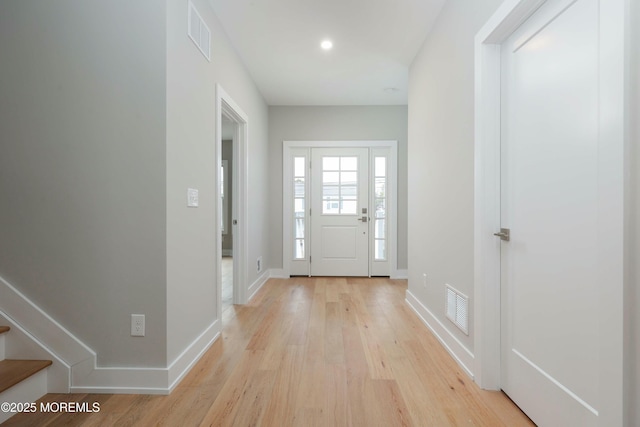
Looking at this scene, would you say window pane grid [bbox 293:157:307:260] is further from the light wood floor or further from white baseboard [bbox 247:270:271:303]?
the light wood floor

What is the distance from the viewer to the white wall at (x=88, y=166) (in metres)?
1.68

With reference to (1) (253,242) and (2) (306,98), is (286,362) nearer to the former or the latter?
(1) (253,242)

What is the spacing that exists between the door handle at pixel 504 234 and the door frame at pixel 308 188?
2821mm

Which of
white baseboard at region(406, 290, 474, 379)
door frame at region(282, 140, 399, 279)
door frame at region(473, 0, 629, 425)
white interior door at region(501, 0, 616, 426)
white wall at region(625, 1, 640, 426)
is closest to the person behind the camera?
white wall at region(625, 1, 640, 426)

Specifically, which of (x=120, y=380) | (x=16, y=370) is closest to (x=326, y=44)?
(x=120, y=380)

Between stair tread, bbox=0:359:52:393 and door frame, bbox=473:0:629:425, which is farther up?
door frame, bbox=473:0:629:425

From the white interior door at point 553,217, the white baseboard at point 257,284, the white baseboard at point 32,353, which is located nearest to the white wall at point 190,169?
the white baseboard at point 32,353

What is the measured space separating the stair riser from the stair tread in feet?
0.11

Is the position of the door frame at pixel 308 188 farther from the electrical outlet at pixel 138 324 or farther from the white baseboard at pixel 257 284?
the electrical outlet at pixel 138 324

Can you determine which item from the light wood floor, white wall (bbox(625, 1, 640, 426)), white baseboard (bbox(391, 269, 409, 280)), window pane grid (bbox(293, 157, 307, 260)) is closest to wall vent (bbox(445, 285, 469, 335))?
the light wood floor

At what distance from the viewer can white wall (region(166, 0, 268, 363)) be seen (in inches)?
68.9

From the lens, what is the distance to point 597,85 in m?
1.10

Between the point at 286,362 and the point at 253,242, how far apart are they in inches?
75.1

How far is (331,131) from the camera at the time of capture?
4.56 m
